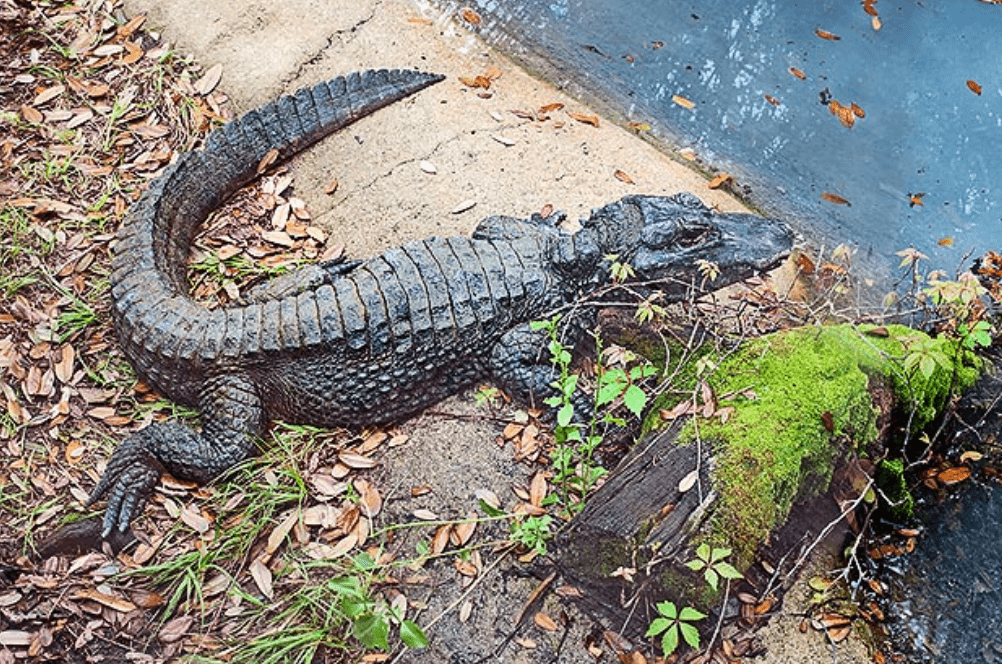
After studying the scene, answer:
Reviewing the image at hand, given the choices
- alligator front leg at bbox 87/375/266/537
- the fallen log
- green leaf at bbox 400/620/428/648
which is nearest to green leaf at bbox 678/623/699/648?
the fallen log

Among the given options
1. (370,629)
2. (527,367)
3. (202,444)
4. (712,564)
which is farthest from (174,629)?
(712,564)

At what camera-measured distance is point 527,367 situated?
14.7 ft

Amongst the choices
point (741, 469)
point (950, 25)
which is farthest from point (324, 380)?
point (950, 25)

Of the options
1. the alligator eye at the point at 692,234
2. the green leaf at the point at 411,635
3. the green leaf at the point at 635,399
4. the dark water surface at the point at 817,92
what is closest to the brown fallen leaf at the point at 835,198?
the dark water surface at the point at 817,92

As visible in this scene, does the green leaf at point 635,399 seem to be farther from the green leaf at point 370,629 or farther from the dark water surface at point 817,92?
the dark water surface at point 817,92

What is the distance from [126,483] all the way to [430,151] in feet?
8.34

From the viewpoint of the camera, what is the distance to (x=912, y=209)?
534 cm

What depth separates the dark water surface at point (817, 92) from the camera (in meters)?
5.36

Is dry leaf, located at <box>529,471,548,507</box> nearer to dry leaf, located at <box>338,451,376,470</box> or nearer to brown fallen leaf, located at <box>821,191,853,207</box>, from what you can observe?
dry leaf, located at <box>338,451,376,470</box>

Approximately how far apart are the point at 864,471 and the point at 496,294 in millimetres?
1793

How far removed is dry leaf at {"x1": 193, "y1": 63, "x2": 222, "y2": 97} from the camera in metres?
5.97

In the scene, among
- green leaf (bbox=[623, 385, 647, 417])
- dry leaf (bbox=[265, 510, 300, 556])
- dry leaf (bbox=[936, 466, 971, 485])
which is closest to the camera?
green leaf (bbox=[623, 385, 647, 417])

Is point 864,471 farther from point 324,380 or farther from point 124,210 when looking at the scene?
point 124,210

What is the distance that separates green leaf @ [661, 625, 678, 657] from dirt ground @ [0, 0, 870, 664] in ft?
1.41
